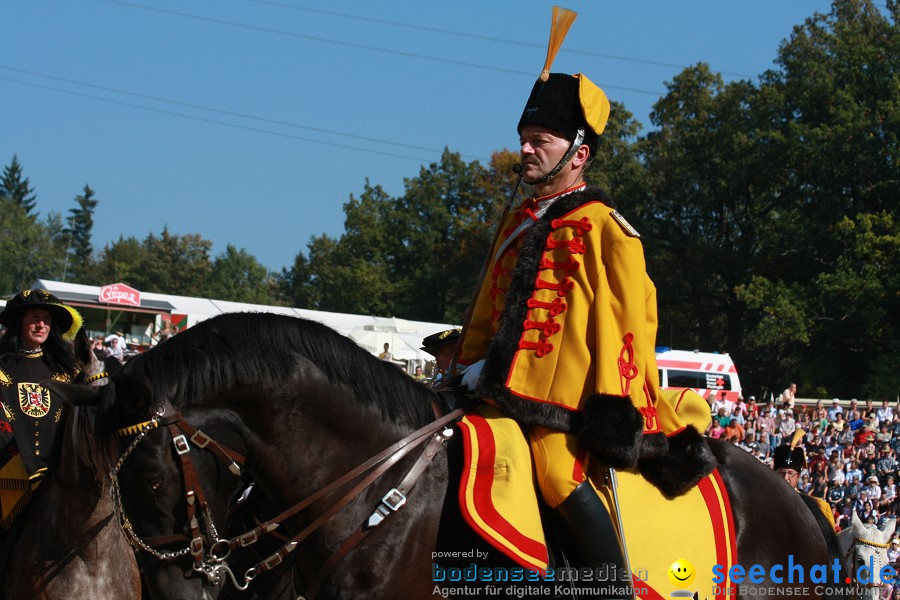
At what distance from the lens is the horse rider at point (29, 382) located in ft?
20.6

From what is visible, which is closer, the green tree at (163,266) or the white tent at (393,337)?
the white tent at (393,337)

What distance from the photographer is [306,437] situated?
3.74m

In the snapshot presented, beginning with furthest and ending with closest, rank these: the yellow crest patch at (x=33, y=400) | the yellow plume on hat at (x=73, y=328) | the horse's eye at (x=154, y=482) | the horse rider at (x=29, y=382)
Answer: the yellow plume on hat at (x=73, y=328)
the yellow crest patch at (x=33, y=400)
the horse rider at (x=29, y=382)
the horse's eye at (x=154, y=482)

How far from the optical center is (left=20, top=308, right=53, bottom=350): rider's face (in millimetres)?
6754

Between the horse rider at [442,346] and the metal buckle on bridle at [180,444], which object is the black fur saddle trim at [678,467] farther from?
the horse rider at [442,346]

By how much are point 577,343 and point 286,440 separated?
49.6 inches

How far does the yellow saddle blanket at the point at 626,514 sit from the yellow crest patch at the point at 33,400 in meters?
3.80

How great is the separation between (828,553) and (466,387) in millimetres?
2413

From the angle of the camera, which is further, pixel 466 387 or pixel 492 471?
pixel 466 387

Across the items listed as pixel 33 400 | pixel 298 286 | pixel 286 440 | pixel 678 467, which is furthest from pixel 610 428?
pixel 298 286

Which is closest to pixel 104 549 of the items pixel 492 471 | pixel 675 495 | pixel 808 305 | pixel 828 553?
pixel 492 471

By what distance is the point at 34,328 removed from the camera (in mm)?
6754

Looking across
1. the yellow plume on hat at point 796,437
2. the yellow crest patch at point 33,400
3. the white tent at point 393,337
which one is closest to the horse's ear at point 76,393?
the yellow crest patch at point 33,400

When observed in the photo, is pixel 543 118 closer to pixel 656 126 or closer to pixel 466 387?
pixel 466 387
